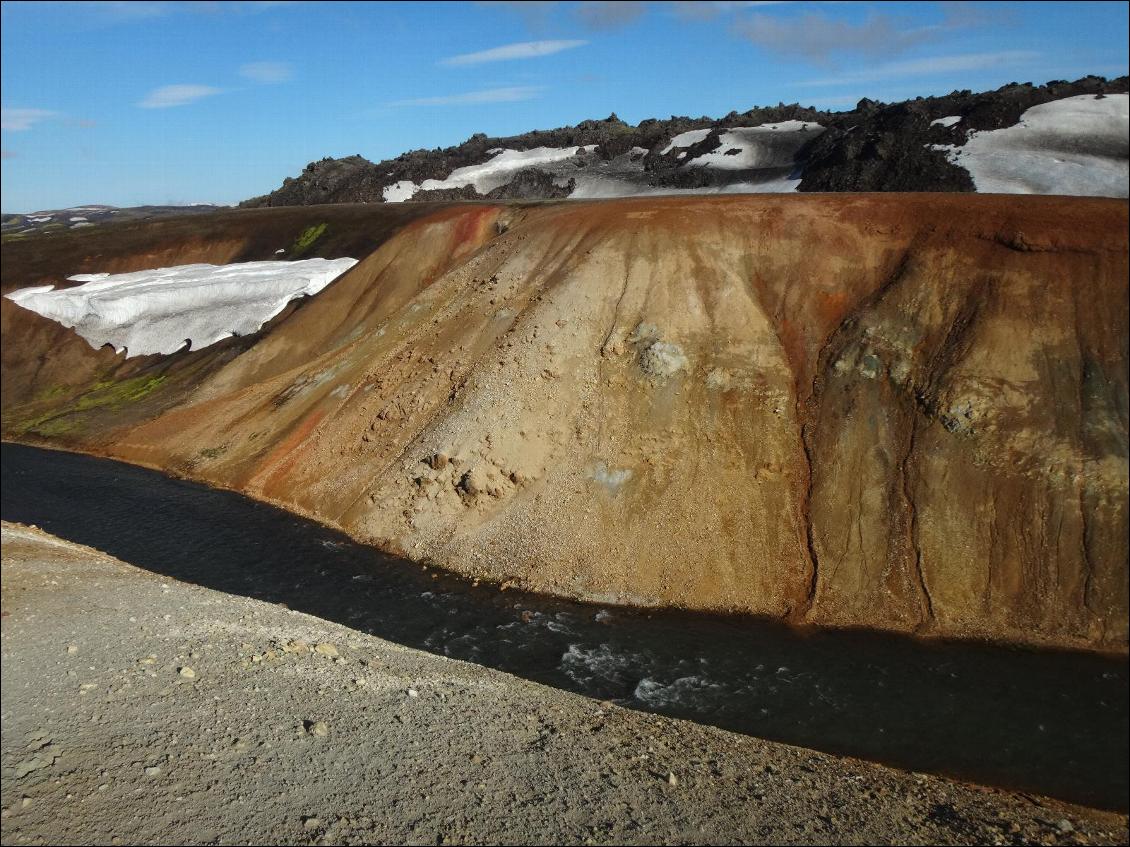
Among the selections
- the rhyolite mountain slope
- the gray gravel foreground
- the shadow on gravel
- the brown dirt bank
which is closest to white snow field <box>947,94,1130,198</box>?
the rhyolite mountain slope

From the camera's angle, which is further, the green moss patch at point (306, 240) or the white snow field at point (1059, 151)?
the green moss patch at point (306, 240)

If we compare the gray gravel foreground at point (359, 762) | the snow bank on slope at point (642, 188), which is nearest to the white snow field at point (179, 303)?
the snow bank on slope at point (642, 188)

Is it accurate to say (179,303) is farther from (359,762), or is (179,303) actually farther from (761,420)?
(359,762)

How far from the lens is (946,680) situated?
1658 cm

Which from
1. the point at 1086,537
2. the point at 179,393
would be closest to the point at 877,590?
the point at 1086,537

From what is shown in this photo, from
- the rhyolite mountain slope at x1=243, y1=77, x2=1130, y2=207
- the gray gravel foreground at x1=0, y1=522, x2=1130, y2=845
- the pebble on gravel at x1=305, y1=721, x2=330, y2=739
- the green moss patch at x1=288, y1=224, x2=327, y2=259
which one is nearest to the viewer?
the gray gravel foreground at x1=0, y1=522, x2=1130, y2=845

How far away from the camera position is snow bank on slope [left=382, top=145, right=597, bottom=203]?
61188 mm

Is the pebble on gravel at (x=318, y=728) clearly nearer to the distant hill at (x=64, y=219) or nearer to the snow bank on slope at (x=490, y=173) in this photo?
the snow bank on slope at (x=490, y=173)

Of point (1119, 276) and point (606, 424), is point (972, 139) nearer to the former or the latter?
point (1119, 276)

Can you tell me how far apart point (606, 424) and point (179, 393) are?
67.8 ft

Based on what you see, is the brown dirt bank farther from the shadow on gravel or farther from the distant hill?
the distant hill

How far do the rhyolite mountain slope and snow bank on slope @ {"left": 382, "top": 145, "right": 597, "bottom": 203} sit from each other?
14 centimetres

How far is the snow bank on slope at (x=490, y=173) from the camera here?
61.2 m

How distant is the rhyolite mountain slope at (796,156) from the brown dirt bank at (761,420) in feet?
51.3
